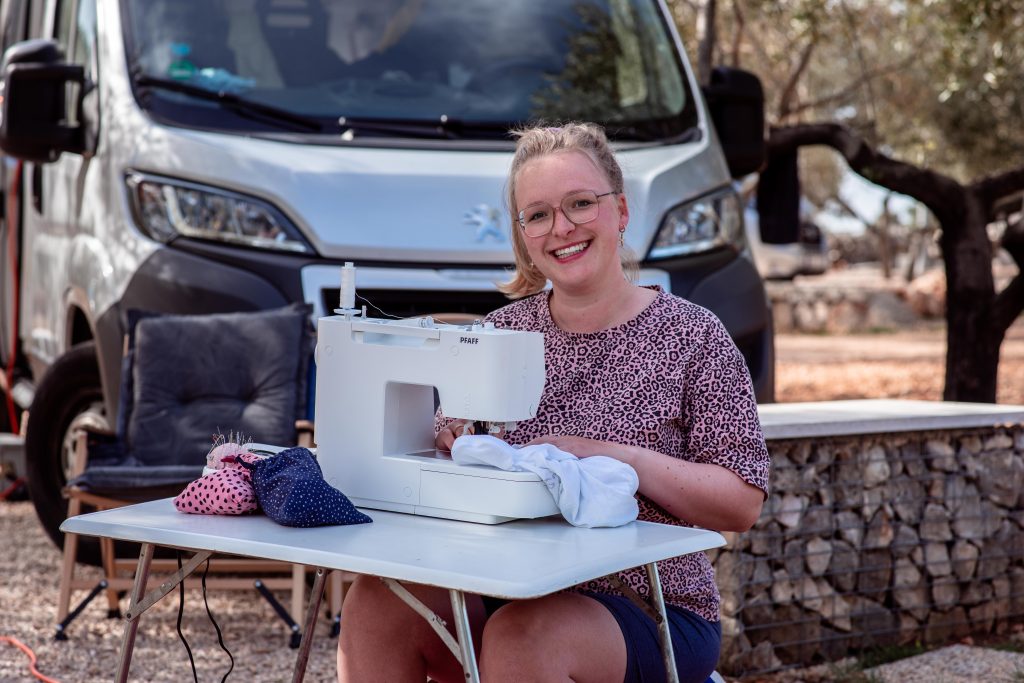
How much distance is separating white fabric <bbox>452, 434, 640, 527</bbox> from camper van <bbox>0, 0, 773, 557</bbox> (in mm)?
2357

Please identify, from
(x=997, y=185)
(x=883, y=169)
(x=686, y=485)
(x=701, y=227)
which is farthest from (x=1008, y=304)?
(x=686, y=485)

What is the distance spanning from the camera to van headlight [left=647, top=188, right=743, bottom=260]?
16.4 feet

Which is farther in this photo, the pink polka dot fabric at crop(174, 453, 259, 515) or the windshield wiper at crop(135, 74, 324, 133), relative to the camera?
the windshield wiper at crop(135, 74, 324, 133)

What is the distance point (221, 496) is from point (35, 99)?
3.01 metres

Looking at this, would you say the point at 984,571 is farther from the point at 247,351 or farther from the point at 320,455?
the point at 320,455

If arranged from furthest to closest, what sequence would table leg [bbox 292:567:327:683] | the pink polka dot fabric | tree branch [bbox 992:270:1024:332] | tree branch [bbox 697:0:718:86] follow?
tree branch [bbox 697:0:718:86]
tree branch [bbox 992:270:1024:332]
table leg [bbox 292:567:327:683]
the pink polka dot fabric

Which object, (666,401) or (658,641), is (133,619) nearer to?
(658,641)

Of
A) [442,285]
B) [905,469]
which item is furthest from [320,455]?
[905,469]

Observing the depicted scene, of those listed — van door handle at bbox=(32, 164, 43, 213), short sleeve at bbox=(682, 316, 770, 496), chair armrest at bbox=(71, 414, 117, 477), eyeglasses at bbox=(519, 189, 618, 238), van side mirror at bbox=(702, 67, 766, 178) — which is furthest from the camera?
van door handle at bbox=(32, 164, 43, 213)

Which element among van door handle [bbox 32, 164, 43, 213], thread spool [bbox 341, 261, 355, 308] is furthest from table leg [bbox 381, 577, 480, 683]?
van door handle [bbox 32, 164, 43, 213]

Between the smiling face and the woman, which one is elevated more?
the smiling face

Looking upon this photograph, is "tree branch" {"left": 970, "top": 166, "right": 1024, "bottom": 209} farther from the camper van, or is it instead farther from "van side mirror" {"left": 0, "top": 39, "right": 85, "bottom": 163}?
"van side mirror" {"left": 0, "top": 39, "right": 85, "bottom": 163}

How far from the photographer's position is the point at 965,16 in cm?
859

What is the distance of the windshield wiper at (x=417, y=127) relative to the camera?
16.5 ft
